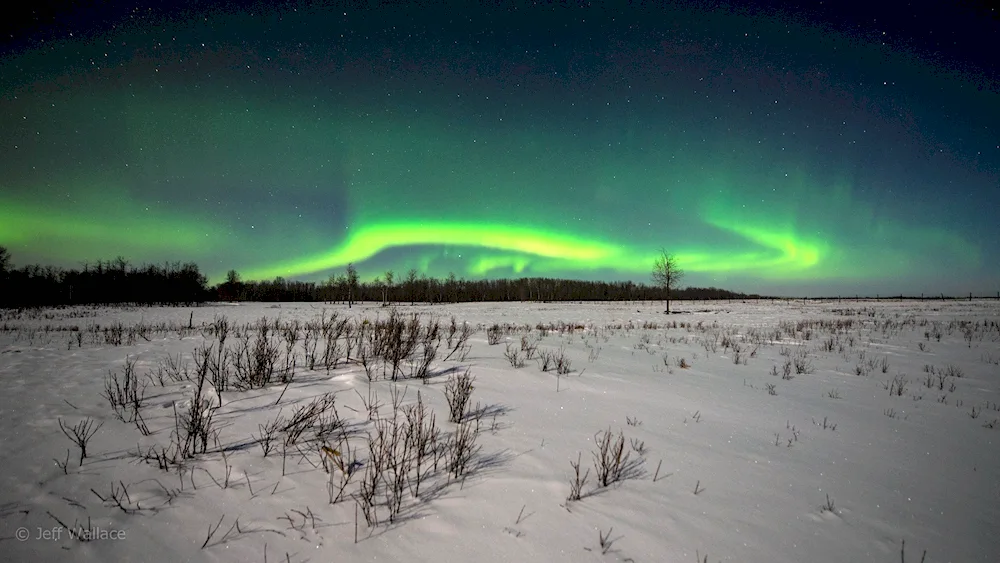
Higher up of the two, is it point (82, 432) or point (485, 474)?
point (82, 432)

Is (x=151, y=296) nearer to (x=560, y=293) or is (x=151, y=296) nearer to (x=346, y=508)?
(x=346, y=508)

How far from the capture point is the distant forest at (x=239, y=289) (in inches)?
2282

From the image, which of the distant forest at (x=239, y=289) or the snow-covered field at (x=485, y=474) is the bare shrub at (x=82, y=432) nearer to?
→ the snow-covered field at (x=485, y=474)

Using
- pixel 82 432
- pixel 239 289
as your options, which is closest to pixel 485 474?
pixel 82 432

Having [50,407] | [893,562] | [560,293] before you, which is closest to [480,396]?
[893,562]

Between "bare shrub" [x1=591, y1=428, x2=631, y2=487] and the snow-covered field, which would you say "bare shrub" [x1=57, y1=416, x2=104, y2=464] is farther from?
"bare shrub" [x1=591, y1=428, x2=631, y2=487]

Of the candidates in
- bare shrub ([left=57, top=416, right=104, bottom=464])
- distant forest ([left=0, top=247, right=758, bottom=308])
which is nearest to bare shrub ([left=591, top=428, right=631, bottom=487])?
bare shrub ([left=57, top=416, right=104, bottom=464])

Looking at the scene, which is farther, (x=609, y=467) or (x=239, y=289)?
(x=239, y=289)

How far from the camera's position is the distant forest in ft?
190

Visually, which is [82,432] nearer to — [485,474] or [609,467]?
[485,474]

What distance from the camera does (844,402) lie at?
6.00 metres

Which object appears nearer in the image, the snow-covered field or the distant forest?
the snow-covered field

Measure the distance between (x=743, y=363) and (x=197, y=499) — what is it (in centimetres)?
1025

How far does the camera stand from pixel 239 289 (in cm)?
9650
